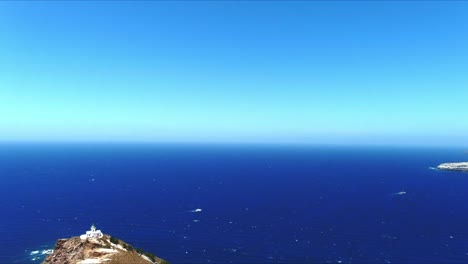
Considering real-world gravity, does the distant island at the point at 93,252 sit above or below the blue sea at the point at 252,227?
above

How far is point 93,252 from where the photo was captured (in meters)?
64.6

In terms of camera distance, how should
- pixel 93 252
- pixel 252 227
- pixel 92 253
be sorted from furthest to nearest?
pixel 252 227, pixel 93 252, pixel 92 253

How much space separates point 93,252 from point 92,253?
282 millimetres

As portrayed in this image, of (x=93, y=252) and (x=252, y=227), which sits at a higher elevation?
(x=93, y=252)

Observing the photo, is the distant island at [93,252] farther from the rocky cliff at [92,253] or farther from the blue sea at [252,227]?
the blue sea at [252,227]

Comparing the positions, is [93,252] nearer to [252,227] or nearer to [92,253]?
[92,253]

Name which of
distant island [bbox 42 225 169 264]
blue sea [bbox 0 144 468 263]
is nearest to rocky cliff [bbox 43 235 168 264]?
distant island [bbox 42 225 169 264]

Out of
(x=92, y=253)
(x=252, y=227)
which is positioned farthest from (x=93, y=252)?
(x=252, y=227)

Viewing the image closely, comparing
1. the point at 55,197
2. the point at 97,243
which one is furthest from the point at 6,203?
the point at 97,243

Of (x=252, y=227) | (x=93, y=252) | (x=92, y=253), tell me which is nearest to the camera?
(x=92, y=253)

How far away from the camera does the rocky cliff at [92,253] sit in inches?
2482

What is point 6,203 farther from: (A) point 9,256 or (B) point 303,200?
(B) point 303,200

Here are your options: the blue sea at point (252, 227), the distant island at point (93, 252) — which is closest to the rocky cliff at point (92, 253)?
the distant island at point (93, 252)

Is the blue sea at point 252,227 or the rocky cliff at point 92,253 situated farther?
the blue sea at point 252,227
